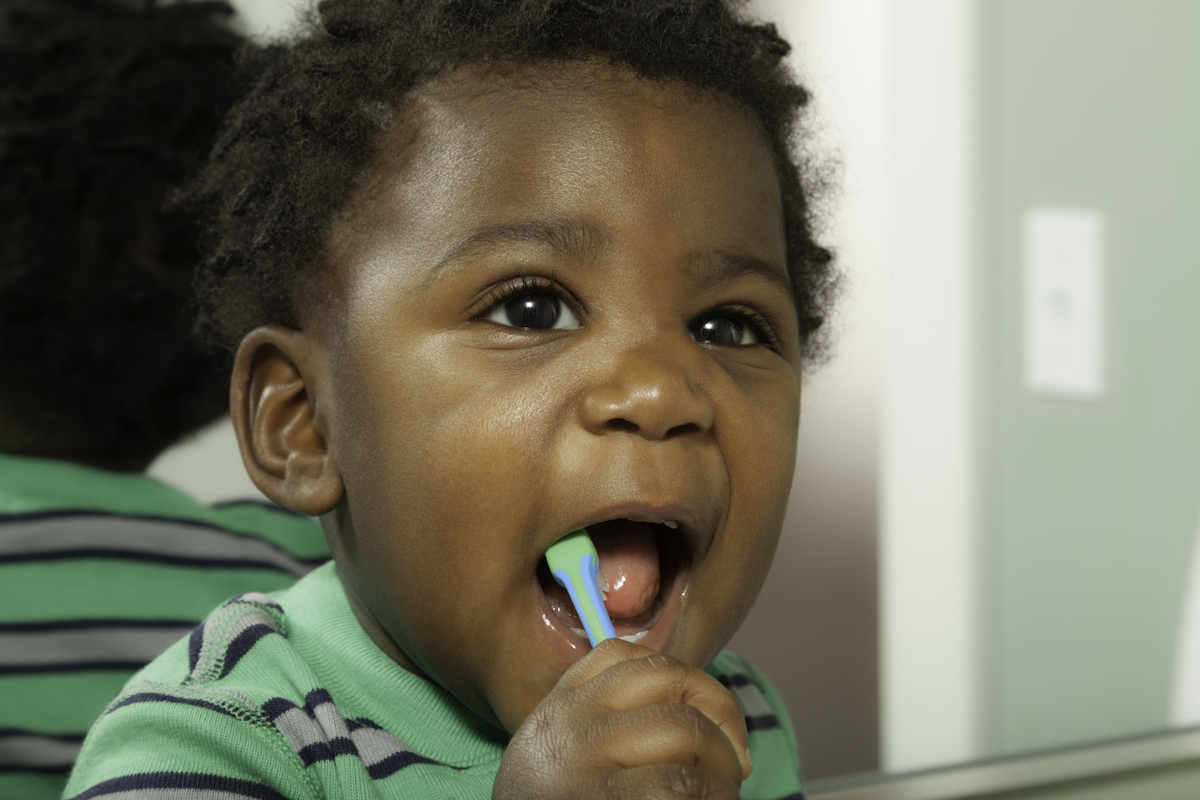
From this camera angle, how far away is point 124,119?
0.94 meters

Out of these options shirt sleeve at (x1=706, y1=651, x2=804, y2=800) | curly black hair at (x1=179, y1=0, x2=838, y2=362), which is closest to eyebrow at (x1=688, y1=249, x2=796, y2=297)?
curly black hair at (x1=179, y1=0, x2=838, y2=362)

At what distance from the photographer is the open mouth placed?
1.83ft

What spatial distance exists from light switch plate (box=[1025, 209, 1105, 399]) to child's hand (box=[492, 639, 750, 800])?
104cm

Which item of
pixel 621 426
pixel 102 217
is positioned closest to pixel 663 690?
pixel 621 426

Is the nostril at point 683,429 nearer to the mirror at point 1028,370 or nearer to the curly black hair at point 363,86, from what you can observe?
the curly black hair at point 363,86

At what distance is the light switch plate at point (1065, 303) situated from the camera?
1.34 meters

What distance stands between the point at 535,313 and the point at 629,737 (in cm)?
23

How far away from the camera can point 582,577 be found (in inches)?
20.7

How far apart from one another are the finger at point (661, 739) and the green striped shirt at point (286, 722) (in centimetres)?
21

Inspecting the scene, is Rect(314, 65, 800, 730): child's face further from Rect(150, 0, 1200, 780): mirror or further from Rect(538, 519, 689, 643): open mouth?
Rect(150, 0, 1200, 780): mirror

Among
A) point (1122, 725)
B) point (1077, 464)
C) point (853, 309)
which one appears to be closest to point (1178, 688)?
point (1122, 725)

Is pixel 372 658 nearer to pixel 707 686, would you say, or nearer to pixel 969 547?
pixel 707 686

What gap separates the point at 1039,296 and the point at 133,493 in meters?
1.05

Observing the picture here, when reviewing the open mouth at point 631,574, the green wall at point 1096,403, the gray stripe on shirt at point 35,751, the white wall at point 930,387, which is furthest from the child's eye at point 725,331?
the green wall at point 1096,403
